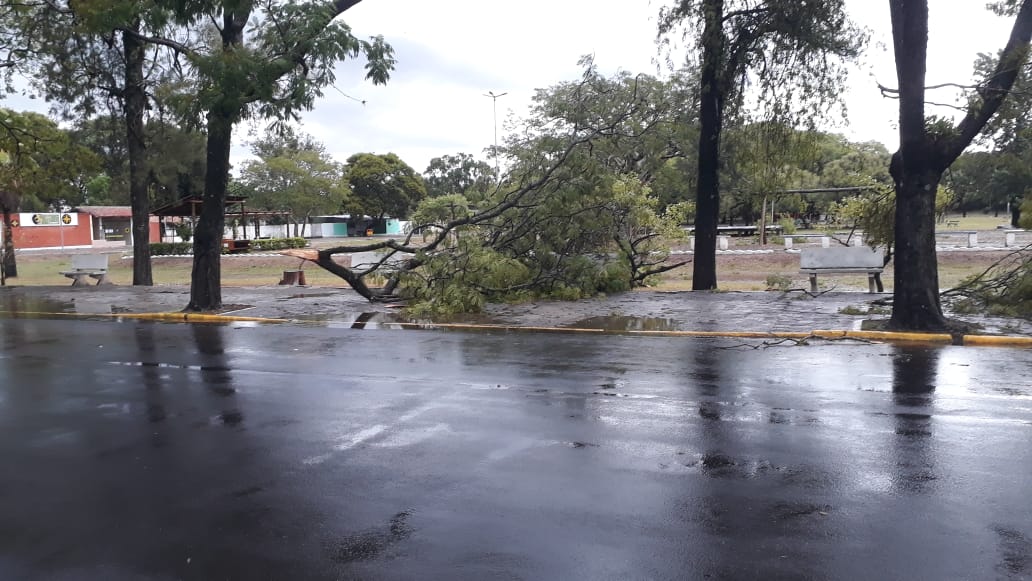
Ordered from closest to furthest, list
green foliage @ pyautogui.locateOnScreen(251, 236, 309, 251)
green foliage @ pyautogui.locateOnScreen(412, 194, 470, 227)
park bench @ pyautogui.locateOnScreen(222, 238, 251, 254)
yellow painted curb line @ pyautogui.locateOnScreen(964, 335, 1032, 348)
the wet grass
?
yellow painted curb line @ pyautogui.locateOnScreen(964, 335, 1032, 348) → green foliage @ pyautogui.locateOnScreen(412, 194, 470, 227) → the wet grass → park bench @ pyautogui.locateOnScreen(222, 238, 251, 254) → green foliage @ pyautogui.locateOnScreen(251, 236, 309, 251)

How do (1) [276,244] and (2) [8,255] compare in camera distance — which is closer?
(2) [8,255]

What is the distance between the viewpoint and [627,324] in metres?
13.9

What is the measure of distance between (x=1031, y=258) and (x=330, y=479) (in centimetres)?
1386

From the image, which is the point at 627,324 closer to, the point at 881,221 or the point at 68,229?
the point at 881,221

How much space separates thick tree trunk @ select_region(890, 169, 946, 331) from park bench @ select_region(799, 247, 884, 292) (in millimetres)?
4563

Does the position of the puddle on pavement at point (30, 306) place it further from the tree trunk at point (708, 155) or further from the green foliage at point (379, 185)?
the green foliage at point (379, 185)

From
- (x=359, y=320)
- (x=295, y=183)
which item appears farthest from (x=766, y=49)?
(x=295, y=183)

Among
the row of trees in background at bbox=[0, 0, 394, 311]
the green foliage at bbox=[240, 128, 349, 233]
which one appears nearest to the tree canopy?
the row of trees in background at bbox=[0, 0, 394, 311]

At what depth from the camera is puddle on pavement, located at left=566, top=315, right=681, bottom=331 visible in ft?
43.9

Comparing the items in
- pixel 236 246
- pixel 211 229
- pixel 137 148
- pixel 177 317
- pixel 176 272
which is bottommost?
pixel 177 317

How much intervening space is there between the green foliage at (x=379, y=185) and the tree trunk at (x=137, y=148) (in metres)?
59.5

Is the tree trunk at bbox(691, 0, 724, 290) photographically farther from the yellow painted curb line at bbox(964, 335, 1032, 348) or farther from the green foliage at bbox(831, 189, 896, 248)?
the yellow painted curb line at bbox(964, 335, 1032, 348)

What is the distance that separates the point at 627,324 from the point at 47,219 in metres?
60.2

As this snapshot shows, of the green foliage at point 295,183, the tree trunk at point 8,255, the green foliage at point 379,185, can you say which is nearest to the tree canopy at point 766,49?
the tree trunk at point 8,255
